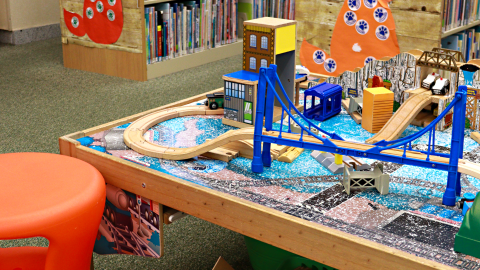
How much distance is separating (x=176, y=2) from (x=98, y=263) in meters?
2.64

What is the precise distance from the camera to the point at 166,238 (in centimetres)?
186

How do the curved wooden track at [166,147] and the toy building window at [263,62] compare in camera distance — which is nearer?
the curved wooden track at [166,147]

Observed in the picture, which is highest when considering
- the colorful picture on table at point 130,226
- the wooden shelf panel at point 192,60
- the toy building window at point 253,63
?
the toy building window at point 253,63

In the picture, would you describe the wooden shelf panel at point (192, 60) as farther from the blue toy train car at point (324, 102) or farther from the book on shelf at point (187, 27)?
the blue toy train car at point (324, 102)

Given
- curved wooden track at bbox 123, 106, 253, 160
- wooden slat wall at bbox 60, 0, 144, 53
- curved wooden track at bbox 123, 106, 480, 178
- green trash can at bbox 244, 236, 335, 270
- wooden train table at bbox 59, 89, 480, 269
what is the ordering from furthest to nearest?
wooden slat wall at bbox 60, 0, 144, 53 < green trash can at bbox 244, 236, 335, 270 < curved wooden track at bbox 123, 106, 253, 160 < curved wooden track at bbox 123, 106, 480, 178 < wooden train table at bbox 59, 89, 480, 269

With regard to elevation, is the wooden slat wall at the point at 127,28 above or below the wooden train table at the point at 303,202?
above

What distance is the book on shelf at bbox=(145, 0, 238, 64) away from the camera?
11.9 feet

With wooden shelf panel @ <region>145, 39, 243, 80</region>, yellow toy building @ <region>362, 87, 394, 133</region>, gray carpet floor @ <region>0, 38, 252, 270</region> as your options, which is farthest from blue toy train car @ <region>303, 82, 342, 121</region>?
wooden shelf panel @ <region>145, 39, 243, 80</region>

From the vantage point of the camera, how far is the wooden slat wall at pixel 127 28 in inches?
136

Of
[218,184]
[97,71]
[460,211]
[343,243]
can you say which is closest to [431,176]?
[460,211]

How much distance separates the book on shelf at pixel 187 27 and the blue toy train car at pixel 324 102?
206 centimetres

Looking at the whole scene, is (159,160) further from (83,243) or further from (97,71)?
(97,71)

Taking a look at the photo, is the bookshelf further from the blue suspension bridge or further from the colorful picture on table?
the colorful picture on table

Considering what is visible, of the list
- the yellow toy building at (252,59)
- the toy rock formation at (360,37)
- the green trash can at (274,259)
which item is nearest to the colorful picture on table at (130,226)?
the green trash can at (274,259)
